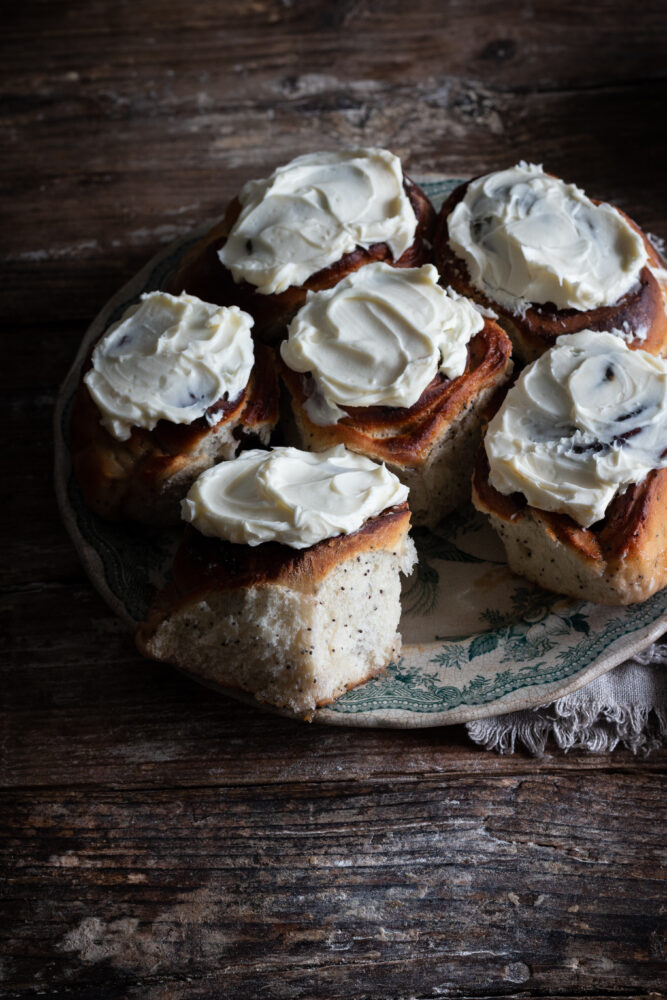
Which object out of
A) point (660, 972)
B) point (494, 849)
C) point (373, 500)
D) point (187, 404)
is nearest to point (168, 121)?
point (187, 404)

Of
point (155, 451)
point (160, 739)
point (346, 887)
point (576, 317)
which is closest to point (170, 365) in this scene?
point (155, 451)

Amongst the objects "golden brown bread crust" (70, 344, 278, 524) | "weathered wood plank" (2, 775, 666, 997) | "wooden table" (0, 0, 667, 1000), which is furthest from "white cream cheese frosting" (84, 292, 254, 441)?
"weathered wood plank" (2, 775, 666, 997)

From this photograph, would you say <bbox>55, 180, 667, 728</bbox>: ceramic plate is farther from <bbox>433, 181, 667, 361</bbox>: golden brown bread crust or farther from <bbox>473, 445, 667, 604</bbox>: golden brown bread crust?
<bbox>433, 181, 667, 361</bbox>: golden brown bread crust

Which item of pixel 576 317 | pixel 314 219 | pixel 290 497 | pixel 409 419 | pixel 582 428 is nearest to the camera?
pixel 290 497

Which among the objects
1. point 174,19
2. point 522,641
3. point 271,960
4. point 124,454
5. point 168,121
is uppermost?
point 174,19

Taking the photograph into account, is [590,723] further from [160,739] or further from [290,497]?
[160,739]

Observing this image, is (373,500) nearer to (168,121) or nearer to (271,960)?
(271,960)

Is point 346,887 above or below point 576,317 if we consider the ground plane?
below
